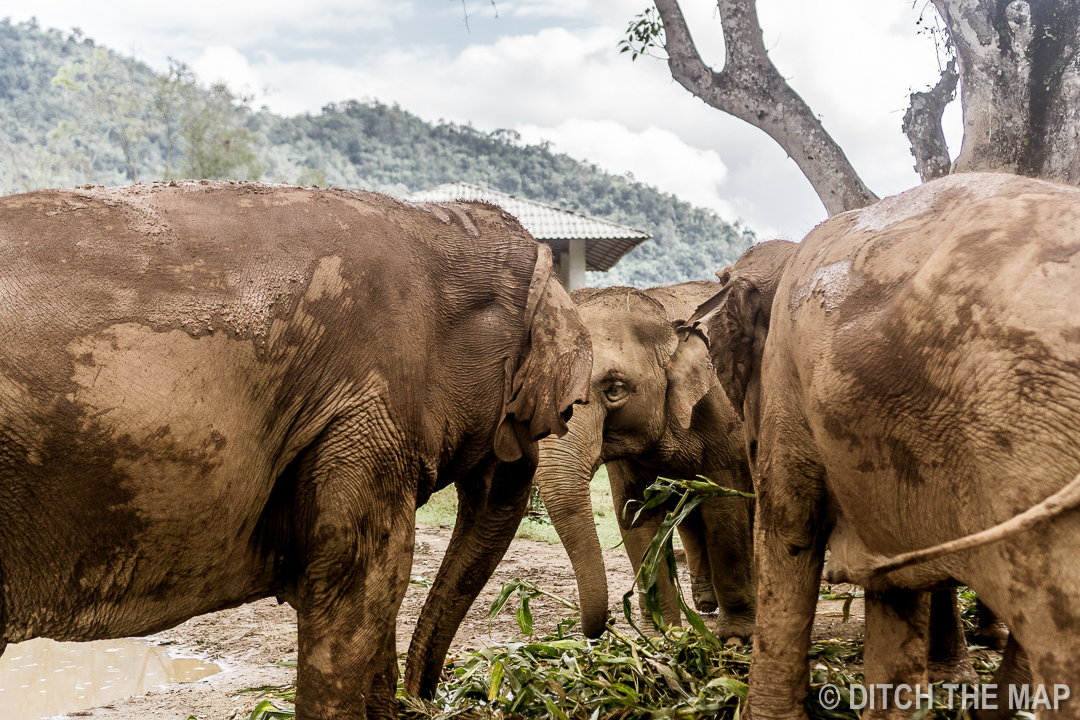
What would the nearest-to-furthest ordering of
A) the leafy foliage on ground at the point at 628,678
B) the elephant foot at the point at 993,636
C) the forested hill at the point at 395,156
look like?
the leafy foliage on ground at the point at 628,678, the elephant foot at the point at 993,636, the forested hill at the point at 395,156

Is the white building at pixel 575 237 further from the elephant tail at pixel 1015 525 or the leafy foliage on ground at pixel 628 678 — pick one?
the elephant tail at pixel 1015 525

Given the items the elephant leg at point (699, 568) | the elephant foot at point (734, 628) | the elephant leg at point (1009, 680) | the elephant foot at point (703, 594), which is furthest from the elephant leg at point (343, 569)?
the elephant foot at point (703, 594)

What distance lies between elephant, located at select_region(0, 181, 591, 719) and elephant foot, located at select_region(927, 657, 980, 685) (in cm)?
176

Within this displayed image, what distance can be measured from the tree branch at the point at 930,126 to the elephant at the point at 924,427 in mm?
4100

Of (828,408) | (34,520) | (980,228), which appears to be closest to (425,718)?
(34,520)

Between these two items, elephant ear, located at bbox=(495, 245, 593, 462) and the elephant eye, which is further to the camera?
the elephant eye

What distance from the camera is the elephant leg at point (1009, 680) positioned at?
2930mm

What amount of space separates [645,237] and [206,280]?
16360mm

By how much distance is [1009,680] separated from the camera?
2.99 metres

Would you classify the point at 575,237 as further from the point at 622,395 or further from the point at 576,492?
the point at 576,492

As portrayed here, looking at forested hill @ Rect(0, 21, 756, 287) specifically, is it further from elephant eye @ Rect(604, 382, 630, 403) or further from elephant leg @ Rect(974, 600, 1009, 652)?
elephant leg @ Rect(974, 600, 1009, 652)

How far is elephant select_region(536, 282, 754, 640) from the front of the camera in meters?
4.98

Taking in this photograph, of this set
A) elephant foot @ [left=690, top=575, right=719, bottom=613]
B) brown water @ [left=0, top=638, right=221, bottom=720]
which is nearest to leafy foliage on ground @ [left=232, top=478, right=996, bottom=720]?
brown water @ [left=0, top=638, right=221, bottom=720]

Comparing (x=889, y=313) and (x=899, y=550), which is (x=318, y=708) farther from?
(x=889, y=313)
